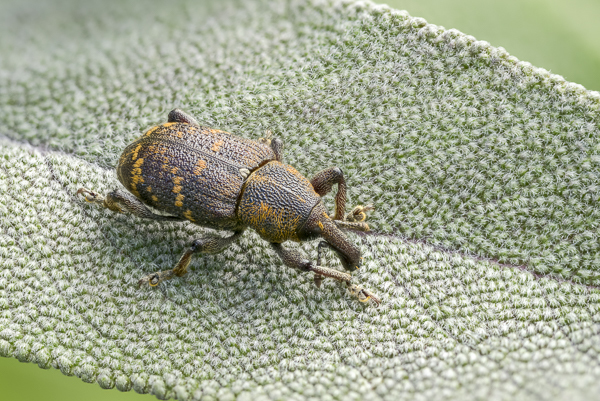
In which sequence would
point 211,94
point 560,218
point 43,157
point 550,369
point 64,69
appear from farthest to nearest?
point 64,69
point 211,94
point 43,157
point 560,218
point 550,369

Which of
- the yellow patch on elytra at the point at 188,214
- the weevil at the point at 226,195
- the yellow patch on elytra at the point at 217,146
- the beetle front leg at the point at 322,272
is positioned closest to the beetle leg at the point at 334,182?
the weevil at the point at 226,195

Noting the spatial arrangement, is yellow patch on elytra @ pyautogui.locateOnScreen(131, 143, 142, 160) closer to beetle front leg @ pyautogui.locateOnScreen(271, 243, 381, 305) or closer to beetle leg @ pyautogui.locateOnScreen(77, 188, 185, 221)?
beetle leg @ pyautogui.locateOnScreen(77, 188, 185, 221)

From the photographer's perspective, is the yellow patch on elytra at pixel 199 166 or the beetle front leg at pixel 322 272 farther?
the yellow patch on elytra at pixel 199 166

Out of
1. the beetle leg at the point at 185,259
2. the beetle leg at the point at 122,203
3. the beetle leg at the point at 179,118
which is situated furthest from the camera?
the beetle leg at the point at 179,118

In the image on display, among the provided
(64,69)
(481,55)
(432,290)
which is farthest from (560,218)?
(64,69)

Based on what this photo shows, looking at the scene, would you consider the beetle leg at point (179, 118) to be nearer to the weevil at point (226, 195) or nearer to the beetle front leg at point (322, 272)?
the weevil at point (226, 195)

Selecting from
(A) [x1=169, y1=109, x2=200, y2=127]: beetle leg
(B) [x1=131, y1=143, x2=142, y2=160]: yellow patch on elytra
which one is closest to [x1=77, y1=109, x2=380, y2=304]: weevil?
Answer: (B) [x1=131, y1=143, x2=142, y2=160]: yellow patch on elytra

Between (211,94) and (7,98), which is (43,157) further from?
(211,94)

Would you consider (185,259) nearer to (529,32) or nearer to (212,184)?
(212,184)
